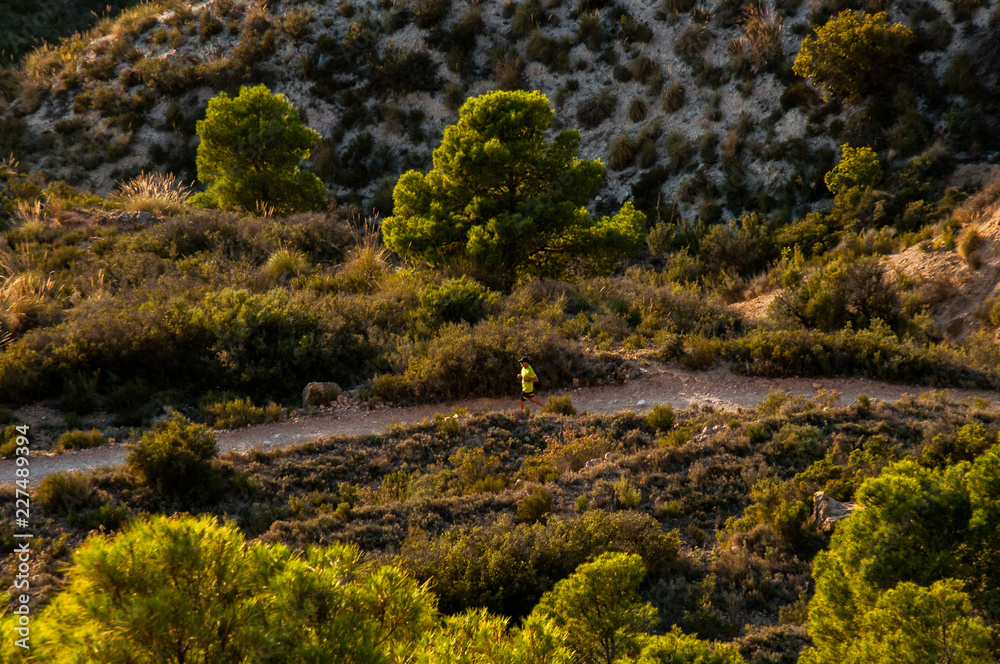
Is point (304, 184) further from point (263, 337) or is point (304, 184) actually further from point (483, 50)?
point (483, 50)

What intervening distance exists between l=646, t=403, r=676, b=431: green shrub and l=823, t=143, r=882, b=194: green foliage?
13228 mm

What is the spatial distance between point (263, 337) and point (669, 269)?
11.5 m

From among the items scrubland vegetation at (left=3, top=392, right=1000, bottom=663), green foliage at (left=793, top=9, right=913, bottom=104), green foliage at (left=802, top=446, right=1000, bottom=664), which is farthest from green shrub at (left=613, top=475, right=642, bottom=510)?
green foliage at (left=793, top=9, right=913, bottom=104)

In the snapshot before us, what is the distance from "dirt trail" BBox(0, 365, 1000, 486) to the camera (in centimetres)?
962

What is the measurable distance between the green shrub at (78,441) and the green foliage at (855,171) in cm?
1869

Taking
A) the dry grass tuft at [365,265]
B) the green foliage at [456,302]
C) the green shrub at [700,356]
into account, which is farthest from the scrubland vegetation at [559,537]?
the dry grass tuft at [365,265]

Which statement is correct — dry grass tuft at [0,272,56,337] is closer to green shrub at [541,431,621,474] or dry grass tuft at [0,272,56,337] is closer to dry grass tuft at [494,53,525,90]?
green shrub at [541,431,621,474]

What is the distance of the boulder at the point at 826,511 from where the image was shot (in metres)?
6.57

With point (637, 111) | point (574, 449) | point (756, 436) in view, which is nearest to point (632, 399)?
point (574, 449)

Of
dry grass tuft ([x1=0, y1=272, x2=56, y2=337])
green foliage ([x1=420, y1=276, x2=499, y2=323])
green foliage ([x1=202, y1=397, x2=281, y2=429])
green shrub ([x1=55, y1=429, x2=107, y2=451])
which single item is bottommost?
green foliage ([x1=202, y1=397, x2=281, y2=429])

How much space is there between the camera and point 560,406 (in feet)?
33.4

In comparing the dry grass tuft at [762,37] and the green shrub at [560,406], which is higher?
the dry grass tuft at [762,37]

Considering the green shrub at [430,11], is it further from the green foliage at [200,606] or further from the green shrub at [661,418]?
the green foliage at [200,606]
